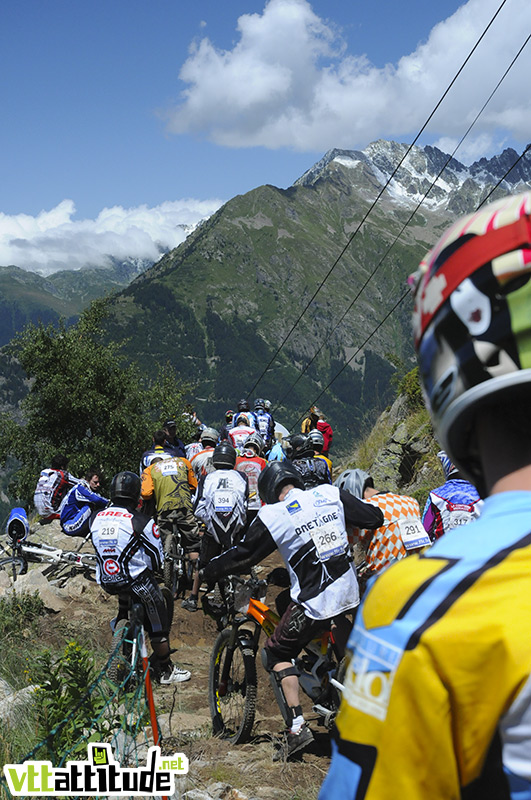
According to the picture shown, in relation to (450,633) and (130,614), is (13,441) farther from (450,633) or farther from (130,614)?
(450,633)

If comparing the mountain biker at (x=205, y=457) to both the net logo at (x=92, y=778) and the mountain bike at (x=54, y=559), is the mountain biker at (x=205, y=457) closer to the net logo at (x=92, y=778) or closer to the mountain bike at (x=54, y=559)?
the mountain bike at (x=54, y=559)

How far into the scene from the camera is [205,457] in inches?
421

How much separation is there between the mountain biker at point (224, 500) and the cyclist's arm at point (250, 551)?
2991 mm

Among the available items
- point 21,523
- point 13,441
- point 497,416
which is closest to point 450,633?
point 497,416

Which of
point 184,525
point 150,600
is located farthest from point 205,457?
point 150,600

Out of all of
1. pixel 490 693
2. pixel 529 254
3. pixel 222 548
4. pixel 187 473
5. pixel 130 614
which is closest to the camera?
pixel 490 693

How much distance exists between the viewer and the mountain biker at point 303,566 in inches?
185

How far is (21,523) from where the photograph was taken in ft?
32.9

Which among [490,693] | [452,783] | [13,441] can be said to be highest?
[490,693]

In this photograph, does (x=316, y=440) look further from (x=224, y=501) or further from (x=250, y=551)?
(x=250, y=551)

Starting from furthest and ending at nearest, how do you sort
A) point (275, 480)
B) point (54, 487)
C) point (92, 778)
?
point (54, 487), point (275, 480), point (92, 778)

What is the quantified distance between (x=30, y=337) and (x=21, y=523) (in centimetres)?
1092

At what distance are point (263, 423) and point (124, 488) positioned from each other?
27.1 feet

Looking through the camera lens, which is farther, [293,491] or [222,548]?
[222,548]
